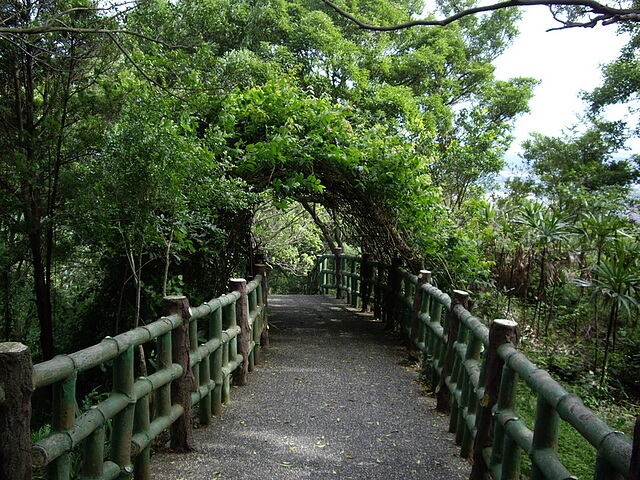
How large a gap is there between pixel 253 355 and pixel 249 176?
2094 mm

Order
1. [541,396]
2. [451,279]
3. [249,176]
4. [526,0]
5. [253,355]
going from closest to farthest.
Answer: [526,0], [541,396], [253,355], [249,176], [451,279]

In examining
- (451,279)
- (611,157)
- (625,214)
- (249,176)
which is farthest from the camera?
(611,157)

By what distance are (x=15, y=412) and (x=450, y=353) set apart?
11.2 ft

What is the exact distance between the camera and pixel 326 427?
4441 millimetres

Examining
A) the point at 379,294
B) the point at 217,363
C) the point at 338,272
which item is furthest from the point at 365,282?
the point at 217,363

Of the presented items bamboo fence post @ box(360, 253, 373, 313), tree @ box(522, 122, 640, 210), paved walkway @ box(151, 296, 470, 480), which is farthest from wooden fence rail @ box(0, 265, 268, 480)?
tree @ box(522, 122, 640, 210)

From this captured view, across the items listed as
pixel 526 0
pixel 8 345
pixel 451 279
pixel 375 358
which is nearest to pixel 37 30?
pixel 8 345

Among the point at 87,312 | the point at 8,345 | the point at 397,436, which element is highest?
the point at 8,345

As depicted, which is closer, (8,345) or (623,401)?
(8,345)

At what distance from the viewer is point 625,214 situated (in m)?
11.1

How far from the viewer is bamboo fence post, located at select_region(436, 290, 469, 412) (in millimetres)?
4555

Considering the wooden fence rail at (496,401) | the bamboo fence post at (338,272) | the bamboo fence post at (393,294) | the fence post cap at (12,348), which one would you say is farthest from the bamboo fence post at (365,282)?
the fence post cap at (12,348)

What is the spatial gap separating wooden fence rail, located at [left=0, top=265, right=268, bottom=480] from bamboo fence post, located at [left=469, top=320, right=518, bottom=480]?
1.85 meters

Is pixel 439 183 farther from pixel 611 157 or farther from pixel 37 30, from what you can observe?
pixel 37 30
